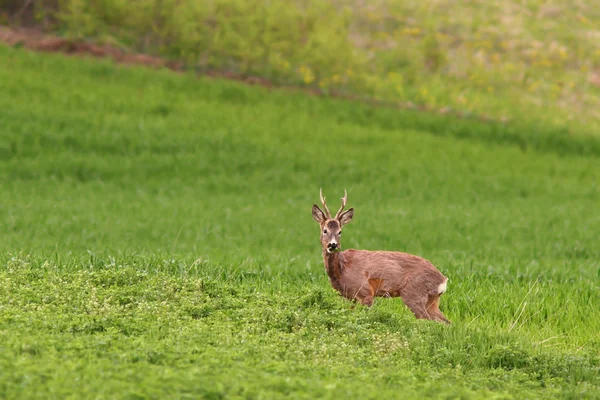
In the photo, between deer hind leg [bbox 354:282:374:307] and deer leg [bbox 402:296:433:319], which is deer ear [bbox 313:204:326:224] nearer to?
deer hind leg [bbox 354:282:374:307]

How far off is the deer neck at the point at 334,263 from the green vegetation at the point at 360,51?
24.7 m

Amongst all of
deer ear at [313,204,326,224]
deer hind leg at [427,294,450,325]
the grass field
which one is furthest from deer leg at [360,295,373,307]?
deer ear at [313,204,326,224]

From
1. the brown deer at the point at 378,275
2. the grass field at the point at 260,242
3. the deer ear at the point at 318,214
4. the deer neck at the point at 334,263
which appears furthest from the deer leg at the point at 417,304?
the deer ear at the point at 318,214

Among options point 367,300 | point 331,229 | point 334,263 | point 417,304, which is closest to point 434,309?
point 417,304

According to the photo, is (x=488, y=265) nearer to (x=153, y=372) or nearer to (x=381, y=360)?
(x=381, y=360)

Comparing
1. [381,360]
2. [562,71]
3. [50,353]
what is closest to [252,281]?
[381,360]

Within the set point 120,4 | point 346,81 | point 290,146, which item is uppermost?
point 120,4

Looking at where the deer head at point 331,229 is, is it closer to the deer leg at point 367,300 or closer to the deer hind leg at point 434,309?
the deer leg at point 367,300

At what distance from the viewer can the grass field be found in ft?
23.8

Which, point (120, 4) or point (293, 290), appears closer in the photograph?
point (293, 290)

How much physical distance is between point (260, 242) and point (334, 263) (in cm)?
826

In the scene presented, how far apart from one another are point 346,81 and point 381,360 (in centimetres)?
2710

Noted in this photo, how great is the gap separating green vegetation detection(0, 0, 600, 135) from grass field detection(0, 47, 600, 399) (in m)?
2.57

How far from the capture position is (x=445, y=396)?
22.3 feet
